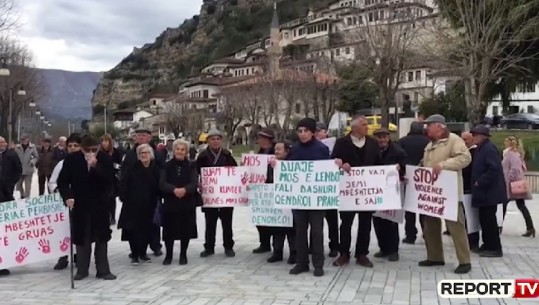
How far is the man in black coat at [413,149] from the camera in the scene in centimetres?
1126

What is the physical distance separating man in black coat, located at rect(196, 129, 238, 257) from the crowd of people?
2cm

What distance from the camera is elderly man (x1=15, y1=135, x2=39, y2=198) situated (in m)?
19.7

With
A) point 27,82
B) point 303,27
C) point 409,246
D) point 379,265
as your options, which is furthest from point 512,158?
point 303,27

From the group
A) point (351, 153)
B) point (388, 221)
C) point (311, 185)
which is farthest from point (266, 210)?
point (388, 221)

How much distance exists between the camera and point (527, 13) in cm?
3378

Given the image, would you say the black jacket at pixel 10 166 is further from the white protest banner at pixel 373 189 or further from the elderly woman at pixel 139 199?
the white protest banner at pixel 373 189

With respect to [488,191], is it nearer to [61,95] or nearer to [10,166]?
[10,166]

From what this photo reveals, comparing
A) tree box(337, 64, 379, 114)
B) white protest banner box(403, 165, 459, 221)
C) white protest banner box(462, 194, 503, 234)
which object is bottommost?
white protest banner box(462, 194, 503, 234)

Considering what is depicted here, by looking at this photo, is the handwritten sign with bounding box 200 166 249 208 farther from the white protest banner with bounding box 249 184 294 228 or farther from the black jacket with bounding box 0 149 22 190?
the black jacket with bounding box 0 149 22 190

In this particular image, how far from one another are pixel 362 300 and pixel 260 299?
120 cm

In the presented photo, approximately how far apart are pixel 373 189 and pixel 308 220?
1.09m

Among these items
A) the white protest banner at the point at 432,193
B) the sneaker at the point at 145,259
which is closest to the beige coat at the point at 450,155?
the white protest banner at the point at 432,193

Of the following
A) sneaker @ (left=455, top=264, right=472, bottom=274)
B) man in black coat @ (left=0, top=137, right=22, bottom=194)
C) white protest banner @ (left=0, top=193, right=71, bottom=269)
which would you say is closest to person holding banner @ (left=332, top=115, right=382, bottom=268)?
sneaker @ (left=455, top=264, right=472, bottom=274)

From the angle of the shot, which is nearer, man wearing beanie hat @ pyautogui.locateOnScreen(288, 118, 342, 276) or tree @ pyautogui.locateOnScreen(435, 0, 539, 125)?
man wearing beanie hat @ pyautogui.locateOnScreen(288, 118, 342, 276)
